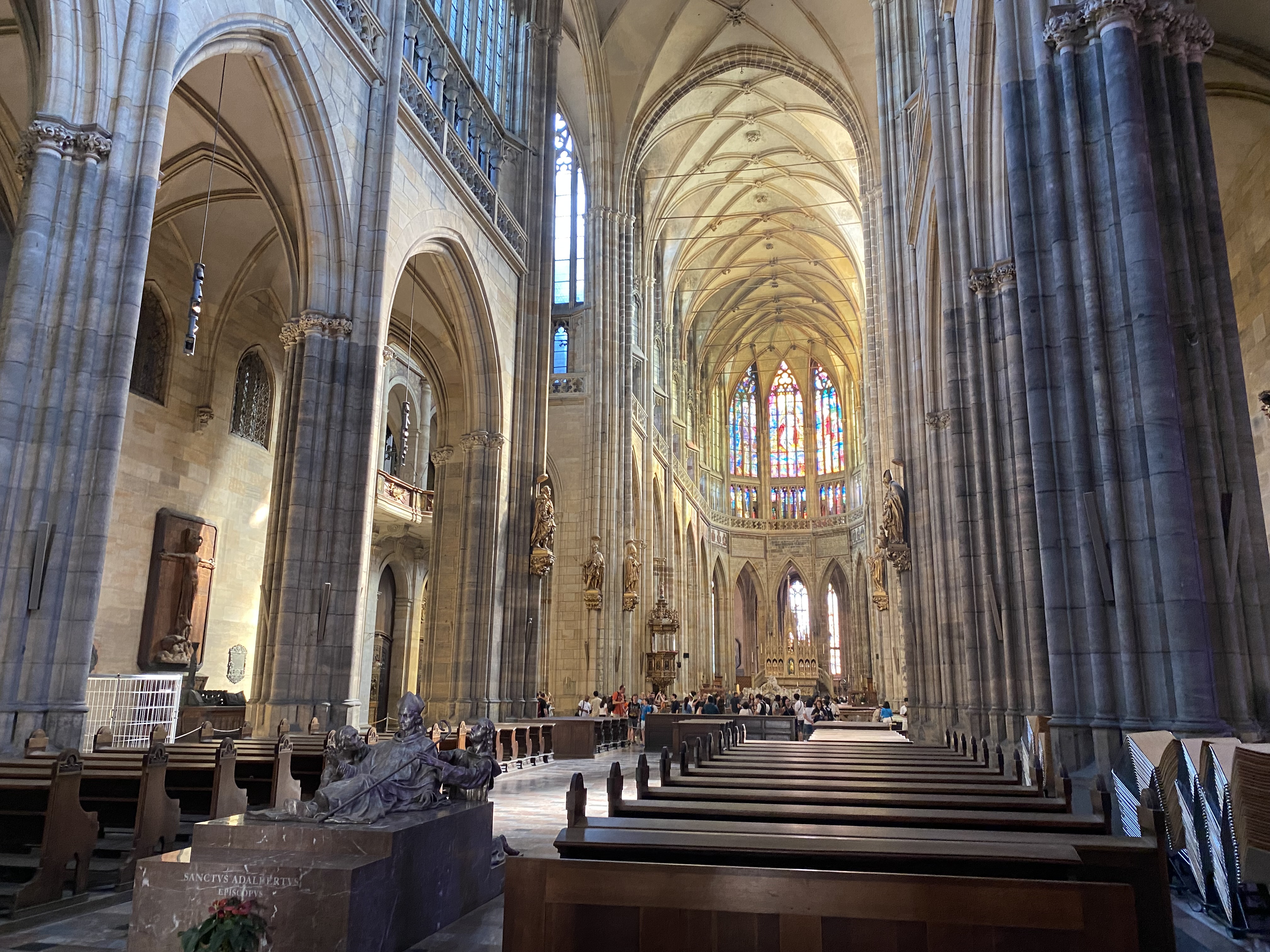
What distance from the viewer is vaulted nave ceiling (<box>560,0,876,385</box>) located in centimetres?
2622

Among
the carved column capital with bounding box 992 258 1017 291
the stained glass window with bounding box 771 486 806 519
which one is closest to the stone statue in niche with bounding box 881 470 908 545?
the carved column capital with bounding box 992 258 1017 291

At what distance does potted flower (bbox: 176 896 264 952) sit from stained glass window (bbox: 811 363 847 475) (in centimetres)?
4504

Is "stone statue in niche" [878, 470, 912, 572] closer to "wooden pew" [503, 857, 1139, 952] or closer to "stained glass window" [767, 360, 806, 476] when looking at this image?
"wooden pew" [503, 857, 1139, 952]

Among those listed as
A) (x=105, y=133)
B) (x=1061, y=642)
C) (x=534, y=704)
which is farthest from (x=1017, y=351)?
(x=534, y=704)

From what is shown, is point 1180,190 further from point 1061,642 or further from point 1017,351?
point 1061,642

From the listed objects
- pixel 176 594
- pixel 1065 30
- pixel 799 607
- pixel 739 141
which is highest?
pixel 739 141

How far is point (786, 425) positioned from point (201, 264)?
41420 mm

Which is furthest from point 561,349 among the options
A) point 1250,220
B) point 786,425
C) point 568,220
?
point 786,425

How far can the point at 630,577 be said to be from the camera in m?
25.8

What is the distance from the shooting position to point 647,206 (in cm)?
3234

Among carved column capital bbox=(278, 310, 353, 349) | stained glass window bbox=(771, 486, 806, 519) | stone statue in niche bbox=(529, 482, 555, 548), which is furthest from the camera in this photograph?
stained glass window bbox=(771, 486, 806, 519)

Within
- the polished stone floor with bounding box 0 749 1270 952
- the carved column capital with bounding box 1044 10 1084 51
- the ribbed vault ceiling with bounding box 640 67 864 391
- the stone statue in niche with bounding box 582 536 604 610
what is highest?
the ribbed vault ceiling with bounding box 640 67 864 391

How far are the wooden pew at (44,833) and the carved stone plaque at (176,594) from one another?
34.5ft

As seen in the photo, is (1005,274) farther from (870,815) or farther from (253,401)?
(253,401)
